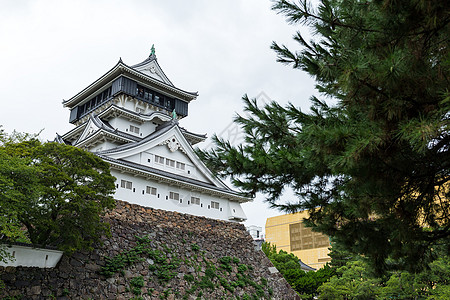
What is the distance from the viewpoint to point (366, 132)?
3.51m

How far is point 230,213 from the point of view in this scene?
17.9 metres

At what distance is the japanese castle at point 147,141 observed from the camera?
15.5m

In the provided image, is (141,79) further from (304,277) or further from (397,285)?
(397,285)

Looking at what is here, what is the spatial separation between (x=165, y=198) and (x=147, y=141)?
108 inches

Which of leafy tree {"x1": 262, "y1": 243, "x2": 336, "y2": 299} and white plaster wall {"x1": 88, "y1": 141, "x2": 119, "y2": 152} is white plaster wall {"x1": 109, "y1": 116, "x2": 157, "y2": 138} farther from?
leafy tree {"x1": 262, "y1": 243, "x2": 336, "y2": 299}

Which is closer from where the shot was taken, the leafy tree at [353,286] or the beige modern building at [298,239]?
the leafy tree at [353,286]

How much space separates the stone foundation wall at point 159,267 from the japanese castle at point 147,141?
123cm

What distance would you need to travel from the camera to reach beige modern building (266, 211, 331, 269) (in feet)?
Result: 163

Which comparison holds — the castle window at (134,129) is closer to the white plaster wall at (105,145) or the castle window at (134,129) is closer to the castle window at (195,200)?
the white plaster wall at (105,145)

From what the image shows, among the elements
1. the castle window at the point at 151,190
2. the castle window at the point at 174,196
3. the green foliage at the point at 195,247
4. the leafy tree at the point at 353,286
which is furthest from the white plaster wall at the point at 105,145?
the leafy tree at the point at 353,286

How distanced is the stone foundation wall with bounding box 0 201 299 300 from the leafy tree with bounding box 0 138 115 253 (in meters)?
0.95

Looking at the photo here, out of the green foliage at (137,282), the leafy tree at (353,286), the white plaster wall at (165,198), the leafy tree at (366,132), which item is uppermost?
the white plaster wall at (165,198)

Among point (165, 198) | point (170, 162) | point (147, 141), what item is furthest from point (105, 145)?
point (165, 198)

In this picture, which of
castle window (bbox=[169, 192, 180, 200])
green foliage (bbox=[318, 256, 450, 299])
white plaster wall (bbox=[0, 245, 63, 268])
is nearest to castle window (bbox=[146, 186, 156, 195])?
castle window (bbox=[169, 192, 180, 200])
